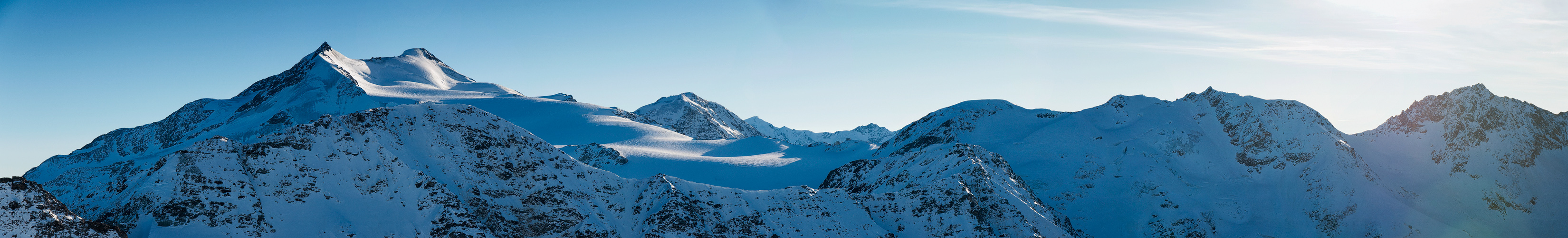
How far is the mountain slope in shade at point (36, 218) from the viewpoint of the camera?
34062mm

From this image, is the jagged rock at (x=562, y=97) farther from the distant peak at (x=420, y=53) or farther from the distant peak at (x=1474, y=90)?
the distant peak at (x=1474, y=90)

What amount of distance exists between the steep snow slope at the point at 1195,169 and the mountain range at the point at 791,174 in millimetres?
288

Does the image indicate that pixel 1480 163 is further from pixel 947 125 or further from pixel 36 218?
pixel 36 218

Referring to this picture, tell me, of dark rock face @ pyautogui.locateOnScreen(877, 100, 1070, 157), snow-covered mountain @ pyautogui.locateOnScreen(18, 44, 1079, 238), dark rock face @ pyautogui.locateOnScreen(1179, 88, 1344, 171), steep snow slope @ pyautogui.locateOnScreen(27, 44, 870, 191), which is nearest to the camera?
snow-covered mountain @ pyautogui.locateOnScreen(18, 44, 1079, 238)

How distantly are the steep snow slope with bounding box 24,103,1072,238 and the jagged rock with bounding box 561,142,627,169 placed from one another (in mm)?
37430

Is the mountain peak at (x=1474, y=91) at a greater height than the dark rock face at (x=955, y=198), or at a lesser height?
greater

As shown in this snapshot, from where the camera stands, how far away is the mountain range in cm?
4459

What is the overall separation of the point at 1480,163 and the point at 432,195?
104m

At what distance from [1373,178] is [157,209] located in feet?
345

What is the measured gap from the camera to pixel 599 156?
Result: 9919 cm

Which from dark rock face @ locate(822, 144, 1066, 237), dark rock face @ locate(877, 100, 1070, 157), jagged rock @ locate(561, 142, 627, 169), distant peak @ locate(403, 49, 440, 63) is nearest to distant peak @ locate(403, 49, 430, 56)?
distant peak @ locate(403, 49, 440, 63)

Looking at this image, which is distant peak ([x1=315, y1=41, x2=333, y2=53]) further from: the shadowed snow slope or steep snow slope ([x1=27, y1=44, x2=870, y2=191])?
the shadowed snow slope

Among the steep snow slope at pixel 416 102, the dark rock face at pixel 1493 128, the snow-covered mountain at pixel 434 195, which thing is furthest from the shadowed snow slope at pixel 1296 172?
the snow-covered mountain at pixel 434 195

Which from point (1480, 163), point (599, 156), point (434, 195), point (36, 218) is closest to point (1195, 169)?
point (1480, 163)
